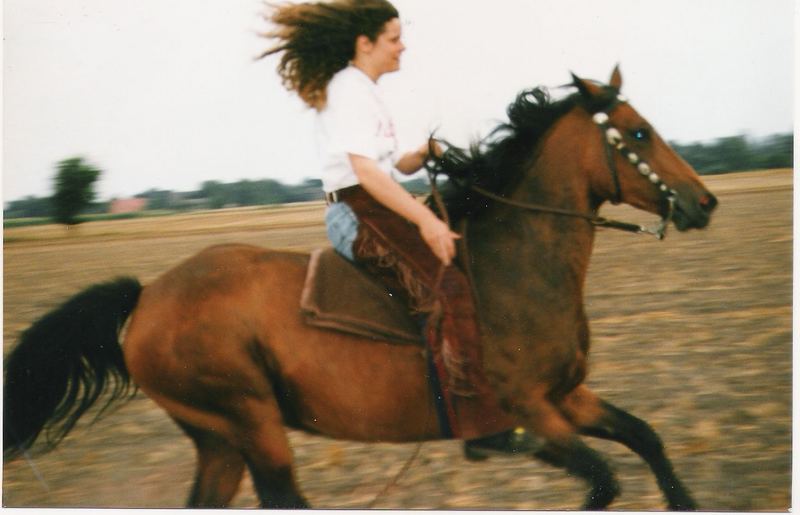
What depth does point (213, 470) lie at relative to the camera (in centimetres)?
363

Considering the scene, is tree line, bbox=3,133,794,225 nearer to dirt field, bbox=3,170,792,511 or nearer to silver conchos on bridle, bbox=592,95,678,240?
dirt field, bbox=3,170,792,511

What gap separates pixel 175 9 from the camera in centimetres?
412

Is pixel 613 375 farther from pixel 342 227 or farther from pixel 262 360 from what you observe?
pixel 262 360

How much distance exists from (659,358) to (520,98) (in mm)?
1489

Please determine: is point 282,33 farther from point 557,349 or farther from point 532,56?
point 557,349

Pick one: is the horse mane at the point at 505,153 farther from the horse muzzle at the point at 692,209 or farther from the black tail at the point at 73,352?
the black tail at the point at 73,352

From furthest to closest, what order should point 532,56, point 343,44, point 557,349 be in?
point 532,56 → point 343,44 → point 557,349

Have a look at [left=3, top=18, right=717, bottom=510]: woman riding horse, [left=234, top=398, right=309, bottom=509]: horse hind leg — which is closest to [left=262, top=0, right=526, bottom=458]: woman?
[left=3, top=18, right=717, bottom=510]: woman riding horse

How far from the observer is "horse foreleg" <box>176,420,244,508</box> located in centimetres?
353

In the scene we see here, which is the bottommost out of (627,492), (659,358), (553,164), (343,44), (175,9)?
(627,492)

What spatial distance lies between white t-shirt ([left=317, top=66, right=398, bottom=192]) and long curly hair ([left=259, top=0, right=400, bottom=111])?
0.08 meters

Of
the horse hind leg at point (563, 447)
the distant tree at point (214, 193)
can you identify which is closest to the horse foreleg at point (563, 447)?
the horse hind leg at point (563, 447)

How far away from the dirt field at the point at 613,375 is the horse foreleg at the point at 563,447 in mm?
399

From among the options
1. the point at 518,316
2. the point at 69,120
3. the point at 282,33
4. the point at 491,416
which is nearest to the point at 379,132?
the point at 282,33
